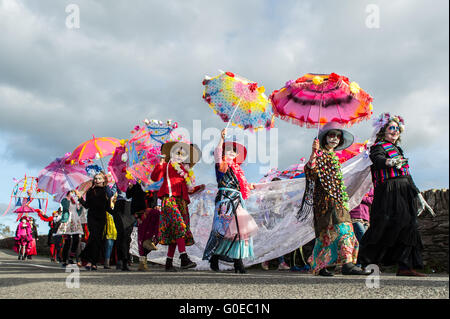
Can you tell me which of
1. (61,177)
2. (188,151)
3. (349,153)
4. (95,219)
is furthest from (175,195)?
(61,177)

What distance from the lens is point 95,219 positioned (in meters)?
7.43

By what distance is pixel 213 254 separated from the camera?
6.47 metres

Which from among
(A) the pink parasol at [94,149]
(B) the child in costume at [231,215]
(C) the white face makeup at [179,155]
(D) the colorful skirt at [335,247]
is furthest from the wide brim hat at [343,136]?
(A) the pink parasol at [94,149]

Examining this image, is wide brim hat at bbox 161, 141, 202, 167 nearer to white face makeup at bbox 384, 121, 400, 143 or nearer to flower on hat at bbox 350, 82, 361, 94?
flower on hat at bbox 350, 82, 361, 94

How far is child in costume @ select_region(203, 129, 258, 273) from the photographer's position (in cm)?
616

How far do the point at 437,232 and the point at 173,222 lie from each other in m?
4.33

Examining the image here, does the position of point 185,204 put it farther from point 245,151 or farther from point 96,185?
point 96,185

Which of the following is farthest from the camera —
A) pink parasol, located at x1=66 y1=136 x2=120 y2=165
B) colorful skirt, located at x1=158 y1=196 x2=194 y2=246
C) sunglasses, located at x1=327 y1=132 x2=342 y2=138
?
pink parasol, located at x1=66 y1=136 x2=120 y2=165

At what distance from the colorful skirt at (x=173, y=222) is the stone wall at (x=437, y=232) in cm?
393

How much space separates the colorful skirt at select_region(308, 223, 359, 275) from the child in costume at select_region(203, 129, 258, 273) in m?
1.29

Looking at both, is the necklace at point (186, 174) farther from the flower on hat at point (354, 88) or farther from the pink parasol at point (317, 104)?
the flower on hat at point (354, 88)

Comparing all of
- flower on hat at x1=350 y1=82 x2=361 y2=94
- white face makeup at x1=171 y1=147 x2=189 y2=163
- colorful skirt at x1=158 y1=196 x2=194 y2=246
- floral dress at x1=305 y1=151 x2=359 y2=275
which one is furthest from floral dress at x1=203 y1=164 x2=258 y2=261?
flower on hat at x1=350 y1=82 x2=361 y2=94

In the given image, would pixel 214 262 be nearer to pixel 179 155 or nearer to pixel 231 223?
pixel 231 223
